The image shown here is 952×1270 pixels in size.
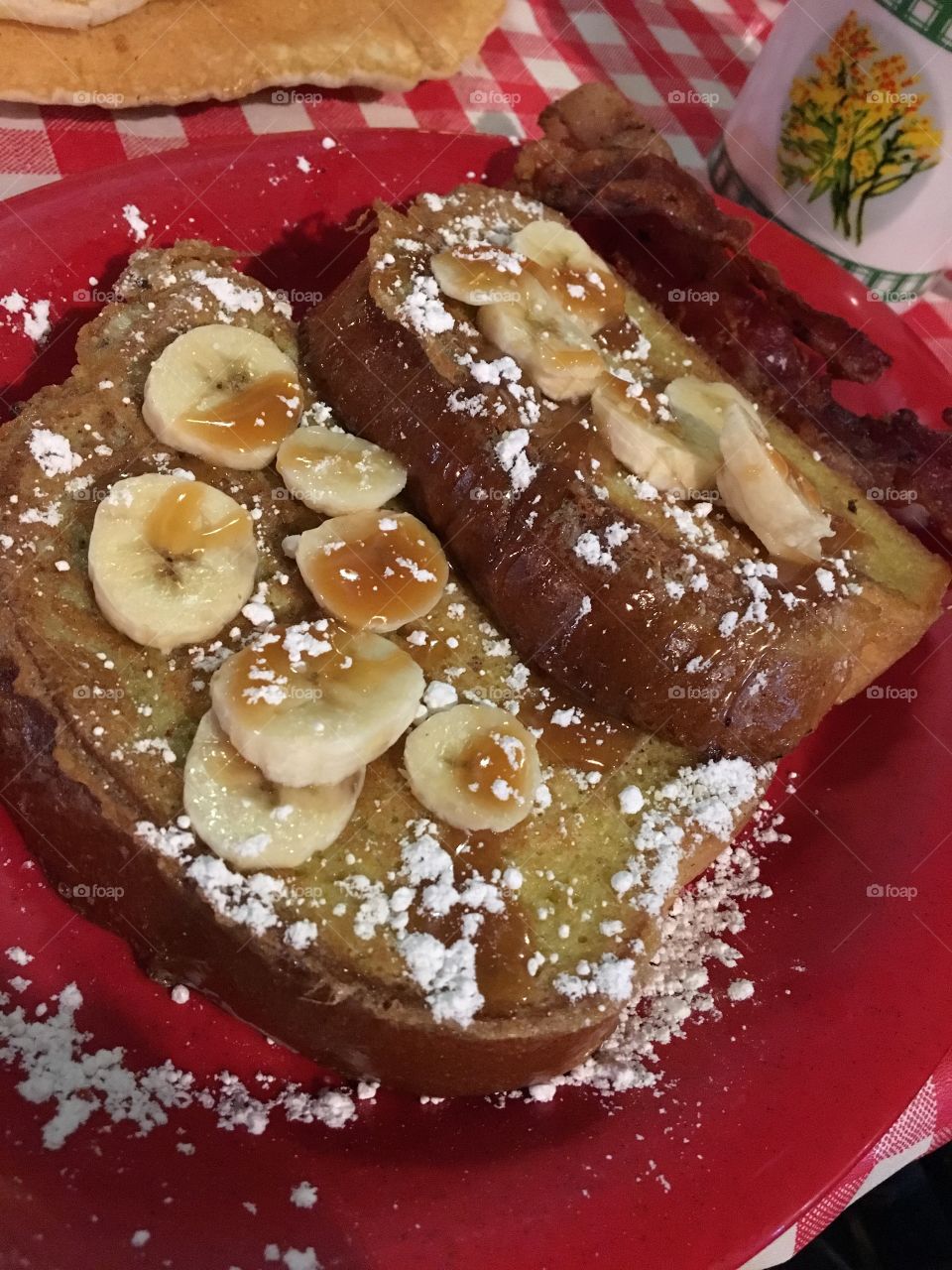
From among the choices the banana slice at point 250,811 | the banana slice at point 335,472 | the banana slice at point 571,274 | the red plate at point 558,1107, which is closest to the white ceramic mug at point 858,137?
the banana slice at point 571,274

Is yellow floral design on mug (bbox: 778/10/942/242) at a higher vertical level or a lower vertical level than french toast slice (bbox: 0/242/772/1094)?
higher

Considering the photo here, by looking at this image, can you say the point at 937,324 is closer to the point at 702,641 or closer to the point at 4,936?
the point at 702,641

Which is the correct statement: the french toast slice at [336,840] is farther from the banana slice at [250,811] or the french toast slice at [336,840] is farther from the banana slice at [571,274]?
the banana slice at [571,274]

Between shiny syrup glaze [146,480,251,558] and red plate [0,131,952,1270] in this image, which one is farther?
shiny syrup glaze [146,480,251,558]

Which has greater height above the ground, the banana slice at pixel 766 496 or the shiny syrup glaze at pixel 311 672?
the banana slice at pixel 766 496

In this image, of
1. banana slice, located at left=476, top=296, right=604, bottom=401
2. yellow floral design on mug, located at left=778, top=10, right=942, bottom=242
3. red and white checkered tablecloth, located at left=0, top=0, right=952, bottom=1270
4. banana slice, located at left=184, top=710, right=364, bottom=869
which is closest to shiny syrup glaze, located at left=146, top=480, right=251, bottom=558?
banana slice, located at left=184, top=710, right=364, bottom=869

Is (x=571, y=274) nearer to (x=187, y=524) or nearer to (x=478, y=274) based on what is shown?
(x=478, y=274)

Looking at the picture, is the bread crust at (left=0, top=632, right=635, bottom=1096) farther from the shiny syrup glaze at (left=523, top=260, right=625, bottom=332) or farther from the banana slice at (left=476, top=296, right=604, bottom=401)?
the shiny syrup glaze at (left=523, top=260, right=625, bottom=332)
